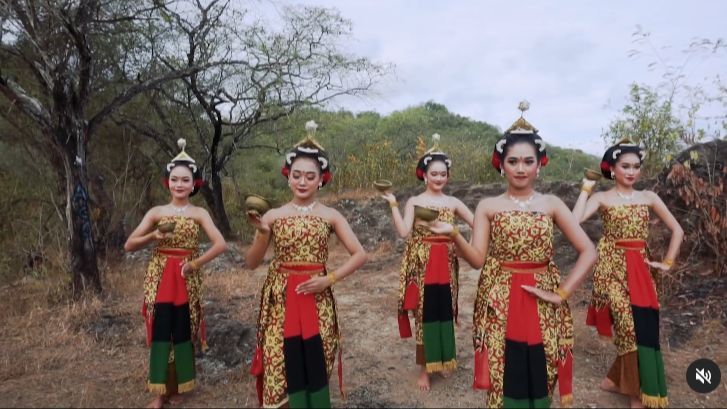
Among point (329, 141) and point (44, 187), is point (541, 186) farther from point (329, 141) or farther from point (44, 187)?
point (44, 187)

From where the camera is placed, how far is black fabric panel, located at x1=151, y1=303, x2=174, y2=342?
3703 millimetres

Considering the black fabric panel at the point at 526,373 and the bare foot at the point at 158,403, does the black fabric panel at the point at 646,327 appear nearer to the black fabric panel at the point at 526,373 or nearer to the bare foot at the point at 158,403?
the black fabric panel at the point at 526,373

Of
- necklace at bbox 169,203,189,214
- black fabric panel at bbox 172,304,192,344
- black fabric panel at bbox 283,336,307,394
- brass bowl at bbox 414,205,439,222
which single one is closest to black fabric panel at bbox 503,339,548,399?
brass bowl at bbox 414,205,439,222

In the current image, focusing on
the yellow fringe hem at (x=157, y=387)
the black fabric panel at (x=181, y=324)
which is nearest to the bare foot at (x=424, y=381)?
the black fabric panel at (x=181, y=324)

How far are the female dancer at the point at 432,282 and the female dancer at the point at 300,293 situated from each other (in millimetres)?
1106

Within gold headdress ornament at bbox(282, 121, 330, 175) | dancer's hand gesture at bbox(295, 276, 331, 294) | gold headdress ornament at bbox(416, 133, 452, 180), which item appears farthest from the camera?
gold headdress ornament at bbox(416, 133, 452, 180)

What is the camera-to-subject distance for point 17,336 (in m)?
5.45

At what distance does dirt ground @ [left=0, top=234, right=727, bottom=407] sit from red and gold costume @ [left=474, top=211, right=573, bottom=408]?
4.50ft

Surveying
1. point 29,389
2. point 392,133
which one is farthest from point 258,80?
point 392,133

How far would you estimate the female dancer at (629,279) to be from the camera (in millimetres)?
Result: 3580

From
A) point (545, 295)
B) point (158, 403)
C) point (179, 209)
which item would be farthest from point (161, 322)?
point (545, 295)

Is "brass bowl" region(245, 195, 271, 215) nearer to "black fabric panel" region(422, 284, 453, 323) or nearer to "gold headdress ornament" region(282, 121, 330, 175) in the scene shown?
"gold headdress ornament" region(282, 121, 330, 175)

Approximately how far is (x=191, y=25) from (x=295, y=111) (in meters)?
2.85

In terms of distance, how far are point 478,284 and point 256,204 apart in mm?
1417
